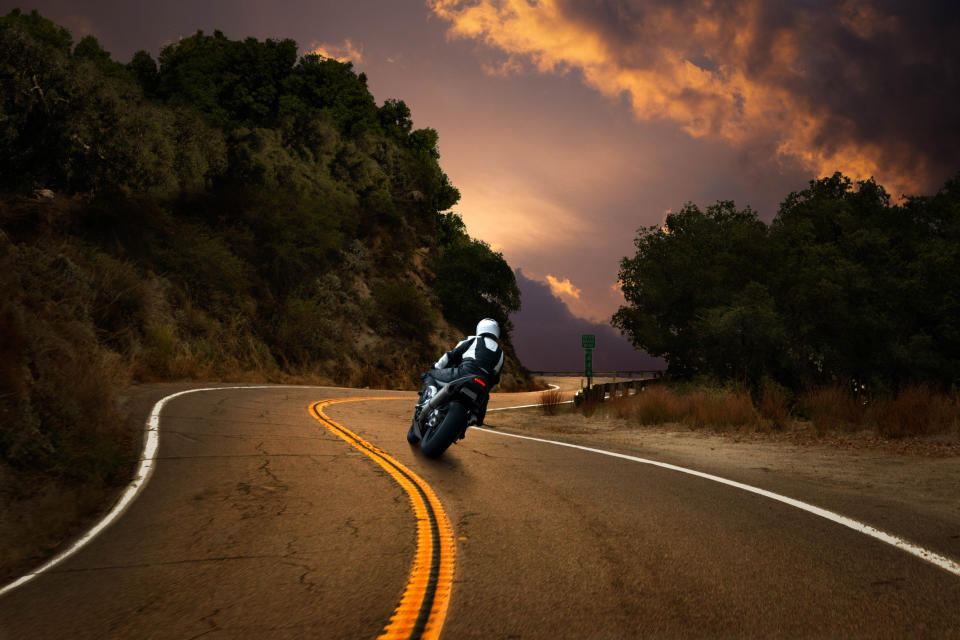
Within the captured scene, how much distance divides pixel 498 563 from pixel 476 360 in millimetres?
3901

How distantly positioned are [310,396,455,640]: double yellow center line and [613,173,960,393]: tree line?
69.7 feet

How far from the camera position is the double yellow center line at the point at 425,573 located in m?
3.40

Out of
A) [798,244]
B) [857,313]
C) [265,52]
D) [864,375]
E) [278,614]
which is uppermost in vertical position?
[265,52]

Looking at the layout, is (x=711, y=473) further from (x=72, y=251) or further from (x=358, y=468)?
(x=72, y=251)

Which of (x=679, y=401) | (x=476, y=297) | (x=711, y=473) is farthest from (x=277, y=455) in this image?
(x=476, y=297)

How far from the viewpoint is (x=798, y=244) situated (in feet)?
110

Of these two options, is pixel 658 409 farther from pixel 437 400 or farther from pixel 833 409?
pixel 437 400

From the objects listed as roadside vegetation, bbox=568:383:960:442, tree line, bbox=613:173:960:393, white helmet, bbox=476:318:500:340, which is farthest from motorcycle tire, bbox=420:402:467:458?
tree line, bbox=613:173:960:393

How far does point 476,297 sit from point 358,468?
39.5 metres

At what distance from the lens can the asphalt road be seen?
349cm

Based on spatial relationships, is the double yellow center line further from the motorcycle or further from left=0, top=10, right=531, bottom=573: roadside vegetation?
left=0, top=10, right=531, bottom=573: roadside vegetation

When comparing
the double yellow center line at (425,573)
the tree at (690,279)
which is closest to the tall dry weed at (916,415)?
the double yellow center line at (425,573)

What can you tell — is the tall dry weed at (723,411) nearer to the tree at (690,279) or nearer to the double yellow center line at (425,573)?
the double yellow center line at (425,573)

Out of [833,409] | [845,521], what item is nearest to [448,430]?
[845,521]
